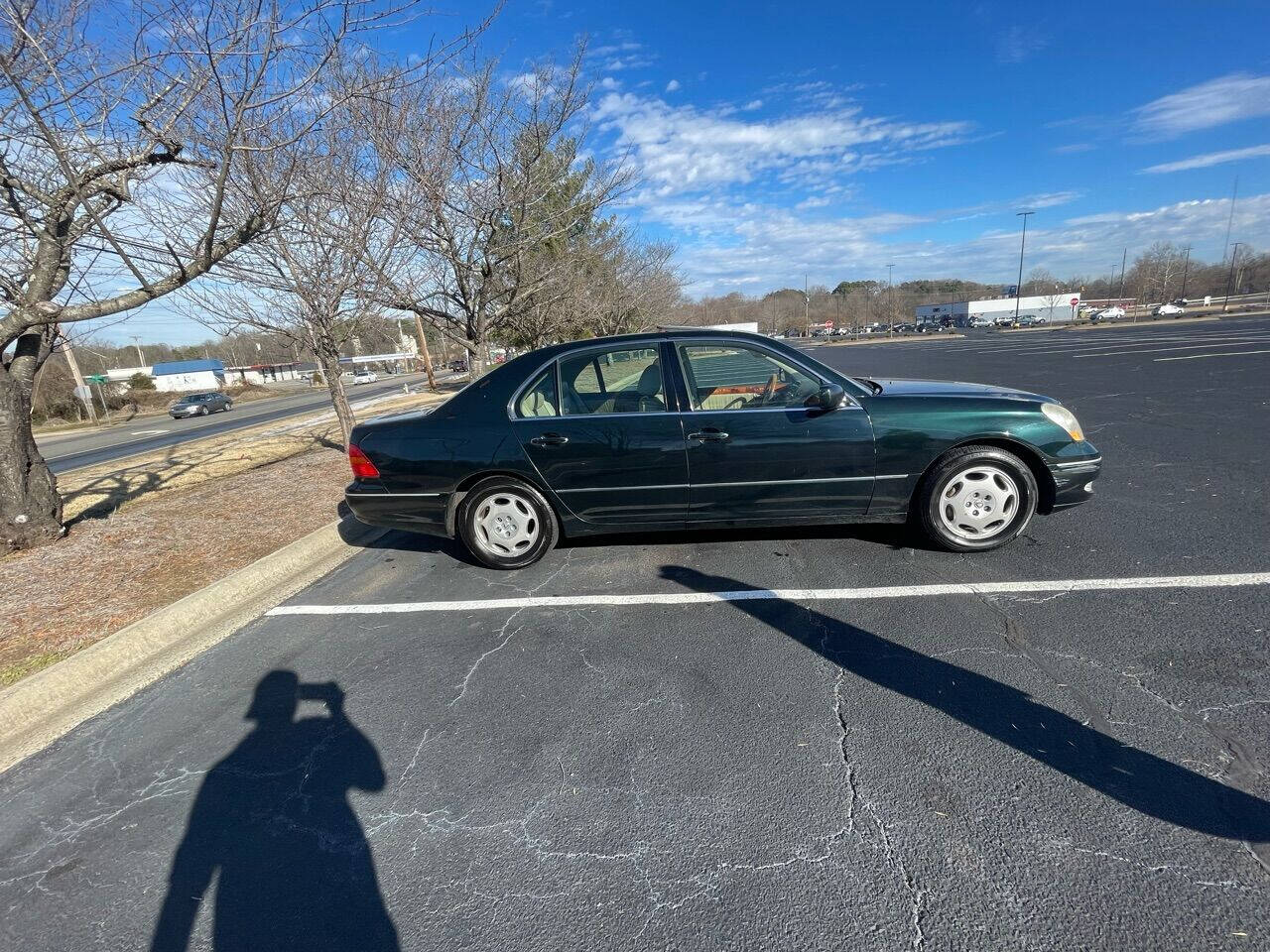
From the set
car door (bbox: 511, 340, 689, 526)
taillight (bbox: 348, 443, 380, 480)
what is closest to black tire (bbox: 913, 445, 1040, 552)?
car door (bbox: 511, 340, 689, 526)

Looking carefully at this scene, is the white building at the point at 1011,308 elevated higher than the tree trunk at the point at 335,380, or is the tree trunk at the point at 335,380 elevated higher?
the white building at the point at 1011,308

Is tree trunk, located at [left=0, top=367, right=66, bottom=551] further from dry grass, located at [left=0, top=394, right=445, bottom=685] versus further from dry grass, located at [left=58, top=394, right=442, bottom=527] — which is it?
dry grass, located at [left=58, top=394, right=442, bottom=527]

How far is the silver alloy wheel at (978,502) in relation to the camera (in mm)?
3758

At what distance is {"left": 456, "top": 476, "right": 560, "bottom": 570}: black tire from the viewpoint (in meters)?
4.07

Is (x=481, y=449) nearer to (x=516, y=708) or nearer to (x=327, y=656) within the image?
(x=327, y=656)

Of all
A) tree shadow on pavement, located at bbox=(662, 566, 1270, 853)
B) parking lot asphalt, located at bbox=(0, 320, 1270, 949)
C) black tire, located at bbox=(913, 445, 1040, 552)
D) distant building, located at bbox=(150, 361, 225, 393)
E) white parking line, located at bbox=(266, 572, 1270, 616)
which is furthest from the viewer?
distant building, located at bbox=(150, 361, 225, 393)

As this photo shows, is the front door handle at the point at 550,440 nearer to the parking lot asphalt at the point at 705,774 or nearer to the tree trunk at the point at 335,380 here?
the parking lot asphalt at the point at 705,774

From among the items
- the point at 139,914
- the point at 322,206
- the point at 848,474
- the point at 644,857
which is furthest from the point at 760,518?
the point at 322,206

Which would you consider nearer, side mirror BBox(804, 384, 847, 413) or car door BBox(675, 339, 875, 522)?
side mirror BBox(804, 384, 847, 413)

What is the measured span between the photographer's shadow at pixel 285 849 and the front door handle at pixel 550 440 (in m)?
1.98

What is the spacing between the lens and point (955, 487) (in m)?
3.79

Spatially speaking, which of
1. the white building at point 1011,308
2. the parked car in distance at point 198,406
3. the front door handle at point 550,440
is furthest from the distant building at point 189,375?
the white building at point 1011,308

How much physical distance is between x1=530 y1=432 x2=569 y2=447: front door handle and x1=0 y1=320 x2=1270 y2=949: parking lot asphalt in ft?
3.30

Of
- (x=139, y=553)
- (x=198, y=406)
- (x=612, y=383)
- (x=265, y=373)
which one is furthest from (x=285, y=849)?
(x=265, y=373)
